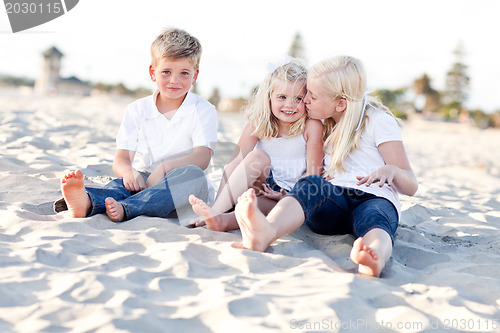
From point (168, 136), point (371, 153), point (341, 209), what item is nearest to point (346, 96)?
point (371, 153)

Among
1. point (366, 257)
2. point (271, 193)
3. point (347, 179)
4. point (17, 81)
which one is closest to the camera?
point (366, 257)

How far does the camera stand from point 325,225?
2.52 m

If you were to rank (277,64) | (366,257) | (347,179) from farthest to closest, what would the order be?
Result: (277,64) → (347,179) → (366,257)

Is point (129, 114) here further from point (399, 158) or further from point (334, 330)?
point (334, 330)

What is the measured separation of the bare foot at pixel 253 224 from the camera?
2.01 meters

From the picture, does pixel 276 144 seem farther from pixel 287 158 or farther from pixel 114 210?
pixel 114 210

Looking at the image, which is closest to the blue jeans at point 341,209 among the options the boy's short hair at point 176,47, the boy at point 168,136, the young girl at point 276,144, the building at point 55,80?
the young girl at point 276,144

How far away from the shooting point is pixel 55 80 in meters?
34.0

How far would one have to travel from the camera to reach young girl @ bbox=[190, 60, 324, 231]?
2680mm

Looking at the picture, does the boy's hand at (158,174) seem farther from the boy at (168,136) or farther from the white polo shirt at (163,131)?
the white polo shirt at (163,131)

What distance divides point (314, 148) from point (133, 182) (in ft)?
3.78

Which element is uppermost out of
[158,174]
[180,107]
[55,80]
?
[55,80]

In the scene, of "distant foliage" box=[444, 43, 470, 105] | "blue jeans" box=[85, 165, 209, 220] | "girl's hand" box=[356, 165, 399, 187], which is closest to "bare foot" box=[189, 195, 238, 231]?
"blue jeans" box=[85, 165, 209, 220]

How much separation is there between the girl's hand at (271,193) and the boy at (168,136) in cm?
39
